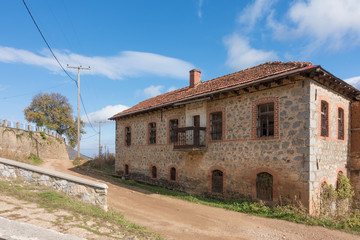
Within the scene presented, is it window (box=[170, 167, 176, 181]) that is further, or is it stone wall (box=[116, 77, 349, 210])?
window (box=[170, 167, 176, 181])

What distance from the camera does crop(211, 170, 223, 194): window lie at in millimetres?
12578

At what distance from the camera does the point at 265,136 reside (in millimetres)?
10938

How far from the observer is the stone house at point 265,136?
31.9 feet

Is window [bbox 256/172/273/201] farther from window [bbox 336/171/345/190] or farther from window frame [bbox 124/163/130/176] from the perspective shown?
window frame [bbox 124/163/130/176]

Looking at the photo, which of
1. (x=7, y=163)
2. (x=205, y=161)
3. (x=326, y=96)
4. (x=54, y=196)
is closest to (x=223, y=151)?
(x=205, y=161)

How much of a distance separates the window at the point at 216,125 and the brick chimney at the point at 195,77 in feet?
13.3

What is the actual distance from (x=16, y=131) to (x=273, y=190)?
22654 millimetres

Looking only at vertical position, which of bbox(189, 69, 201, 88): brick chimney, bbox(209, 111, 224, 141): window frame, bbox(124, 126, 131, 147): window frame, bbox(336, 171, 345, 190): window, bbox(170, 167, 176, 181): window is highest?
bbox(189, 69, 201, 88): brick chimney

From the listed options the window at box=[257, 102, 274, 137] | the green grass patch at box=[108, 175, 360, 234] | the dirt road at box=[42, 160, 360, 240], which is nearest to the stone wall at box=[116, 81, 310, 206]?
the window at box=[257, 102, 274, 137]

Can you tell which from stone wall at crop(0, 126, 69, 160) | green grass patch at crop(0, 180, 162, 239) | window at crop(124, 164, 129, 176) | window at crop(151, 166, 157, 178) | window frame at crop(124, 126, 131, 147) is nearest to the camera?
green grass patch at crop(0, 180, 162, 239)

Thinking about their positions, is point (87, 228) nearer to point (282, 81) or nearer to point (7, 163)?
point (7, 163)

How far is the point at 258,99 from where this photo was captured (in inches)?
440

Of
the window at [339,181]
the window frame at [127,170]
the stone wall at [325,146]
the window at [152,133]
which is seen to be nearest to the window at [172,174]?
the window at [152,133]

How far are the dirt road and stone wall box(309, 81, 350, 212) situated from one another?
1691 mm
